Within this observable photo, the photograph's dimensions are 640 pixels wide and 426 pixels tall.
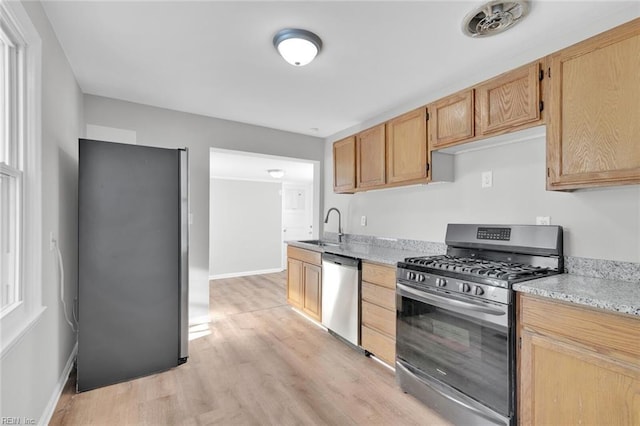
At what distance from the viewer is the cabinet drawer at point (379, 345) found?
7.85 feet

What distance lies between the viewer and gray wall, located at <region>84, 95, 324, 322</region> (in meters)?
3.08

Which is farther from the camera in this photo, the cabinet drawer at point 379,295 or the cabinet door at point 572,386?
the cabinet drawer at point 379,295

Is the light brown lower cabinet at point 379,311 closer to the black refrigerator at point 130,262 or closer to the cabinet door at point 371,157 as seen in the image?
the cabinet door at point 371,157

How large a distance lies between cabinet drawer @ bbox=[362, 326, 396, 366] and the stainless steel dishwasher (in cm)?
10

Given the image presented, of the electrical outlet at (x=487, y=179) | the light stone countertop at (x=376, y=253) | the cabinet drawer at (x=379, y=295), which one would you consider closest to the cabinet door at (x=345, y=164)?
the light stone countertop at (x=376, y=253)

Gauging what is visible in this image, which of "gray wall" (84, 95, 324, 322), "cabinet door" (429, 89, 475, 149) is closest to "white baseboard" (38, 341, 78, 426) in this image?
"gray wall" (84, 95, 324, 322)

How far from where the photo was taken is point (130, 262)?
233 cm

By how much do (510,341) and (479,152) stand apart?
151cm

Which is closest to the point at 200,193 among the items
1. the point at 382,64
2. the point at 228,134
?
the point at 228,134

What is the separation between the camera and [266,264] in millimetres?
6809

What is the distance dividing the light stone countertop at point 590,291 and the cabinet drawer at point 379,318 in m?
1.06

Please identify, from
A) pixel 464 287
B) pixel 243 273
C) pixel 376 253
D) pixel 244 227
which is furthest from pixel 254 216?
pixel 464 287

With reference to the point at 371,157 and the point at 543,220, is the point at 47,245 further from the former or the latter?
the point at 543,220

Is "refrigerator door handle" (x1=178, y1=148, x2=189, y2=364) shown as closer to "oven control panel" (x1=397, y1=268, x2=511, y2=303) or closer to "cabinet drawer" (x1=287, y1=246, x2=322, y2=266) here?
"cabinet drawer" (x1=287, y1=246, x2=322, y2=266)
